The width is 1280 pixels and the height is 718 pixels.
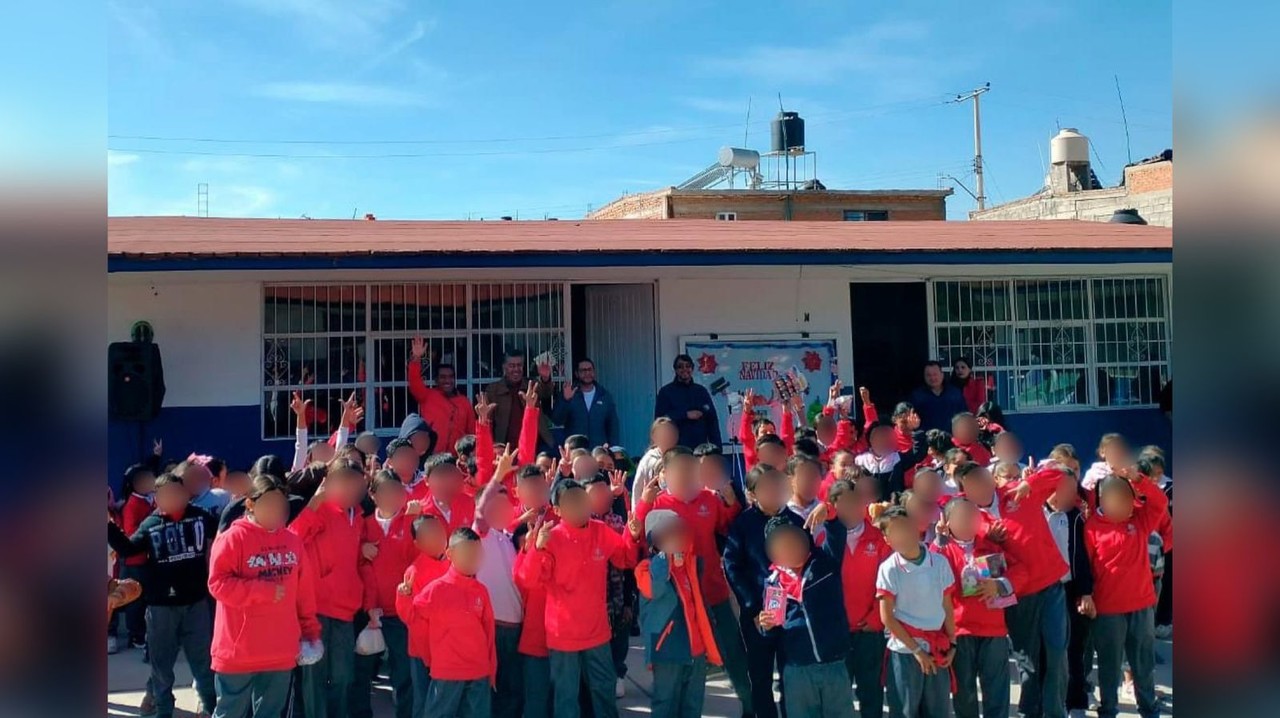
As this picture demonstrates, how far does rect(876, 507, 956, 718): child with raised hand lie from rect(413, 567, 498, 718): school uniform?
1.82m

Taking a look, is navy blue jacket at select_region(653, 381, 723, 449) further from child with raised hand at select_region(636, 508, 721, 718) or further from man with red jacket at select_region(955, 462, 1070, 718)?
child with raised hand at select_region(636, 508, 721, 718)

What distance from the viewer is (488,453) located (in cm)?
580

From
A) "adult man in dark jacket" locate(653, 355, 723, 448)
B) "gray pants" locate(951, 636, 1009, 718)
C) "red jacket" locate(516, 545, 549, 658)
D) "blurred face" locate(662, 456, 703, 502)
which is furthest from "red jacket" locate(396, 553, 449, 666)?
"adult man in dark jacket" locate(653, 355, 723, 448)

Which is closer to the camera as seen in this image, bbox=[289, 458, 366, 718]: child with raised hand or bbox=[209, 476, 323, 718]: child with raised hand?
bbox=[209, 476, 323, 718]: child with raised hand

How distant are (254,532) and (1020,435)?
8484mm

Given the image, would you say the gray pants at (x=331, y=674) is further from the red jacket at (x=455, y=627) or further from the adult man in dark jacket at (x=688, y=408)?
the adult man in dark jacket at (x=688, y=408)

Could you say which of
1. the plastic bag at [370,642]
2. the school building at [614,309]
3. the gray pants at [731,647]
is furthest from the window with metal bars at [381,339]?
the gray pants at [731,647]

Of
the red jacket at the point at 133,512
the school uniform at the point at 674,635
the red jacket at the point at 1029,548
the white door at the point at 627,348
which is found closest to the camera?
the school uniform at the point at 674,635

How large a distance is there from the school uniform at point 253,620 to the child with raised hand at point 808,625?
6.98ft

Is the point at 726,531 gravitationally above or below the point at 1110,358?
below

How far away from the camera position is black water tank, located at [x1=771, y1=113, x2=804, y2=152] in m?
37.1

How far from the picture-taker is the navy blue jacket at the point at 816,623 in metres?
4.13
